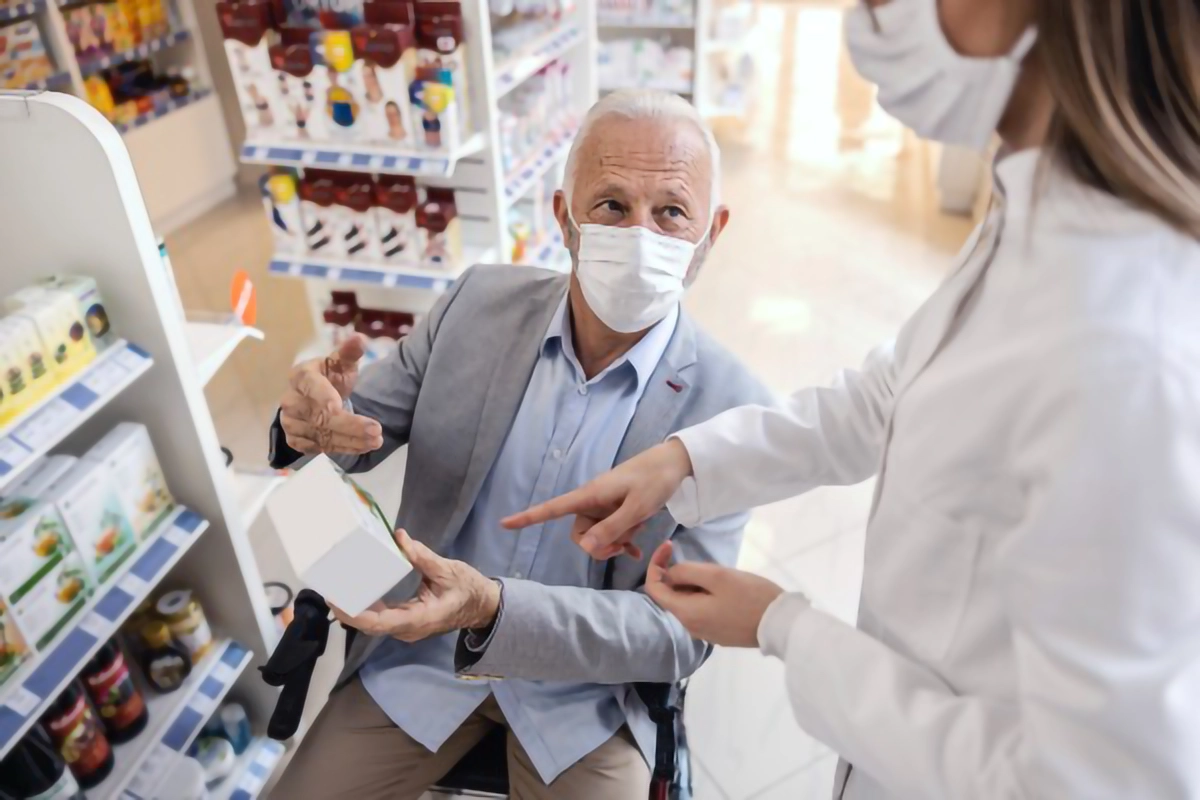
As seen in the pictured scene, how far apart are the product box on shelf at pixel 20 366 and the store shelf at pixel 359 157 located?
62.7 inches

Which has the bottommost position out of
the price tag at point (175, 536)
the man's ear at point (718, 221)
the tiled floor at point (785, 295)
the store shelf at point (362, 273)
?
the tiled floor at point (785, 295)

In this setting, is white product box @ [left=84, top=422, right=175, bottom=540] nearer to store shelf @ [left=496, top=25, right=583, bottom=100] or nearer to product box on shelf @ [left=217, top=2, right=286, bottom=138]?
product box on shelf @ [left=217, top=2, right=286, bottom=138]

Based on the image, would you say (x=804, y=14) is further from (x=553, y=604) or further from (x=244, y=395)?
(x=553, y=604)

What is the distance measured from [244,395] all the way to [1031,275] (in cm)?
369

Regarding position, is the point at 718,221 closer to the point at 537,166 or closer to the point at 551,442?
the point at 551,442

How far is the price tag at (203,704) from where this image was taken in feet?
6.56

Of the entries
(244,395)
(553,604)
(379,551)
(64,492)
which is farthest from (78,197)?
(244,395)

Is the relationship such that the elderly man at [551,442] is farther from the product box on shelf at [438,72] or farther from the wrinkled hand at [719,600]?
the product box on shelf at [438,72]

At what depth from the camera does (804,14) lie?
411 inches

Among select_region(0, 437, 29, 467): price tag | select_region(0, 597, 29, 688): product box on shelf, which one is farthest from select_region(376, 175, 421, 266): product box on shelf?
select_region(0, 597, 29, 688): product box on shelf

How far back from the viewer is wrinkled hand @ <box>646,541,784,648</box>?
1.05 metres

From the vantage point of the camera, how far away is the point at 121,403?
1.82 metres

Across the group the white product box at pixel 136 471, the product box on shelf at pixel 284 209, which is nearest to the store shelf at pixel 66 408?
the white product box at pixel 136 471

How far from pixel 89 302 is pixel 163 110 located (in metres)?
4.54
